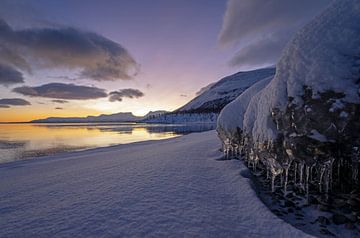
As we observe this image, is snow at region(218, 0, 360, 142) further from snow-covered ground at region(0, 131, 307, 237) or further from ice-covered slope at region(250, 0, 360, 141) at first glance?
snow-covered ground at region(0, 131, 307, 237)

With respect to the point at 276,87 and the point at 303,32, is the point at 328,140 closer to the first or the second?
the point at 276,87

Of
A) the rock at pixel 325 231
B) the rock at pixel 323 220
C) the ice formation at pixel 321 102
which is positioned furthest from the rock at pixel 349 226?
the ice formation at pixel 321 102

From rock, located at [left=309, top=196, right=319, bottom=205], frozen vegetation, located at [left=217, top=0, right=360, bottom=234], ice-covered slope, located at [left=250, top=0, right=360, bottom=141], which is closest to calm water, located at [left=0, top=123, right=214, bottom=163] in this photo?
frozen vegetation, located at [left=217, top=0, right=360, bottom=234]

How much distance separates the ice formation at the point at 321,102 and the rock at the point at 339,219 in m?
1.09

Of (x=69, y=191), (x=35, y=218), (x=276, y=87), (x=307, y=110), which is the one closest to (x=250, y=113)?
(x=276, y=87)

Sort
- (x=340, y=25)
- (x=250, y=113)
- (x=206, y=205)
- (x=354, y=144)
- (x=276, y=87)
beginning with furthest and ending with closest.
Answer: (x=250, y=113), (x=276, y=87), (x=206, y=205), (x=340, y=25), (x=354, y=144)

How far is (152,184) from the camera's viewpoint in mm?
8547

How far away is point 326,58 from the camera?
6.02m

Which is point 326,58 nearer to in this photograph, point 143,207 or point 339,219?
point 339,219

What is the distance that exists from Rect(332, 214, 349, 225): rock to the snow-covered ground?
1.36 m

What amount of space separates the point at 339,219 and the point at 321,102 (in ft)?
10.1

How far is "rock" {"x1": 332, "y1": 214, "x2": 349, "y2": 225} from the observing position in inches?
230

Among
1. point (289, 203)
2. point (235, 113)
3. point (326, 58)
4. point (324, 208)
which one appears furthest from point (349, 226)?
point (235, 113)

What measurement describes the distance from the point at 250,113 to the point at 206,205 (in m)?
5.33
